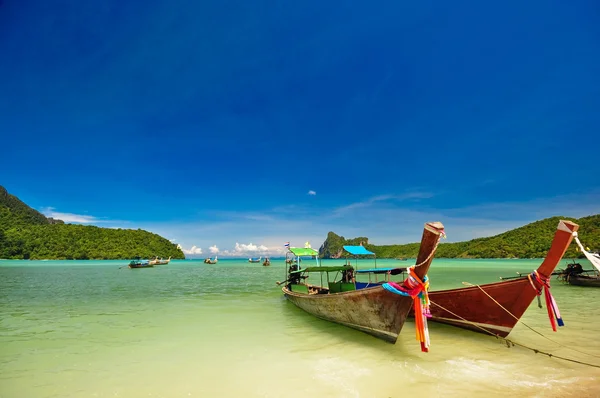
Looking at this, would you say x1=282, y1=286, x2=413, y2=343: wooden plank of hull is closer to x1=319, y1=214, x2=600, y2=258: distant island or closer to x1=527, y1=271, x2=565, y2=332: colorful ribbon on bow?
x1=527, y1=271, x2=565, y2=332: colorful ribbon on bow

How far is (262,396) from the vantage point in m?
5.91

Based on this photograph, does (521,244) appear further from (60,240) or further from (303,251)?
(60,240)

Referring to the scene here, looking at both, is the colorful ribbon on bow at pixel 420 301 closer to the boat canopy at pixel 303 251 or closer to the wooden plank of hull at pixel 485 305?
the wooden plank of hull at pixel 485 305

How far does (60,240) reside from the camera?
105250 millimetres

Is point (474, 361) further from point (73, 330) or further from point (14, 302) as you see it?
point (14, 302)

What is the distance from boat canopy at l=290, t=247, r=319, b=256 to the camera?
18859 millimetres

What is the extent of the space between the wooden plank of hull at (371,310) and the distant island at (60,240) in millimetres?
126364

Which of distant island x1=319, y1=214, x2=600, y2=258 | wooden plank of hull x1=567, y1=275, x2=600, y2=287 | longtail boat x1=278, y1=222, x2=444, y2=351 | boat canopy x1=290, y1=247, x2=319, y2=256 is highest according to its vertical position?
distant island x1=319, y1=214, x2=600, y2=258

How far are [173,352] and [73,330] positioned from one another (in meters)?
6.31

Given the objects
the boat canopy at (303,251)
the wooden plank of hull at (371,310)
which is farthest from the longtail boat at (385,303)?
the boat canopy at (303,251)

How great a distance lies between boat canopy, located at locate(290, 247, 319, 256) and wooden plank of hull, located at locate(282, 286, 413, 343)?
24.5ft

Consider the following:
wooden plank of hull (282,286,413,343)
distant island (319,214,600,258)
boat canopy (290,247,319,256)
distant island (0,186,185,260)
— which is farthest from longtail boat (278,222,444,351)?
distant island (0,186,185,260)

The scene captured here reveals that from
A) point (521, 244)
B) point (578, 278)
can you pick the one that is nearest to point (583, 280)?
point (578, 278)

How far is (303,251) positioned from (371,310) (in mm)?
10859
